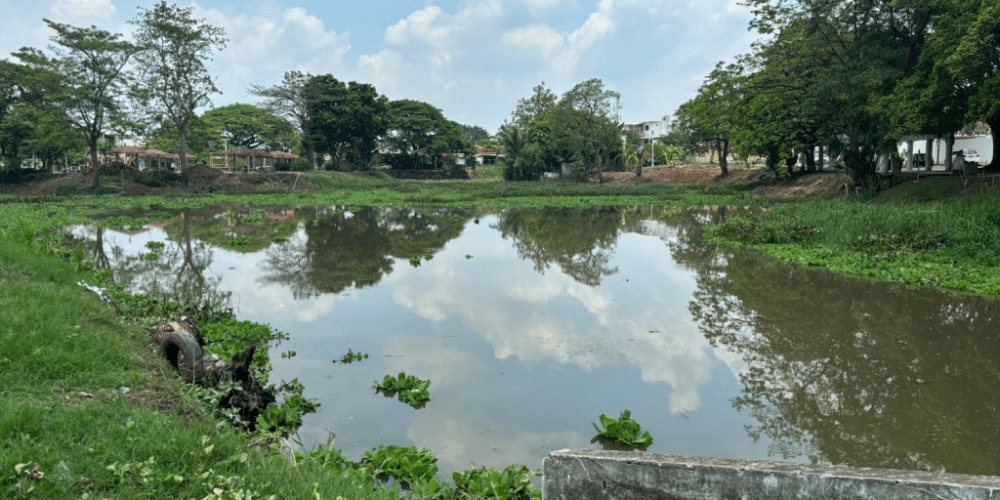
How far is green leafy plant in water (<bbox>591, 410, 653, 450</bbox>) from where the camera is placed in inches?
199

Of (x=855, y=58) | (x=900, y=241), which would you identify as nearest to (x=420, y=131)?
(x=855, y=58)

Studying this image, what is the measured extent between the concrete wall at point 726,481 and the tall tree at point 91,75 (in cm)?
4271

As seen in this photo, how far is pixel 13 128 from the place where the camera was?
1537 inches

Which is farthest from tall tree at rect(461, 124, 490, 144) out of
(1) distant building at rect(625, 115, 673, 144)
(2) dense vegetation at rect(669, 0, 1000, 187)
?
(2) dense vegetation at rect(669, 0, 1000, 187)

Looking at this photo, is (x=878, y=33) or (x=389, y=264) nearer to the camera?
(x=389, y=264)

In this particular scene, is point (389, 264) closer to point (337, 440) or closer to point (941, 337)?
point (337, 440)

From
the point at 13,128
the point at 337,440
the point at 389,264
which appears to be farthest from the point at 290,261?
the point at 13,128

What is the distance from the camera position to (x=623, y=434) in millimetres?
5059

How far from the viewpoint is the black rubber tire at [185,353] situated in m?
5.52

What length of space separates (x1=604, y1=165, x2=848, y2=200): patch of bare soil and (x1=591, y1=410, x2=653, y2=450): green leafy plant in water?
2766 centimetres

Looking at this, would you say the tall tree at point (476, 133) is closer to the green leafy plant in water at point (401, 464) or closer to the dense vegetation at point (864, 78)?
the dense vegetation at point (864, 78)

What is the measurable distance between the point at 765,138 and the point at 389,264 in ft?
69.2

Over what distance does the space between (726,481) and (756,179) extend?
1706 inches

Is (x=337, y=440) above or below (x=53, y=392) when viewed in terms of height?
below
